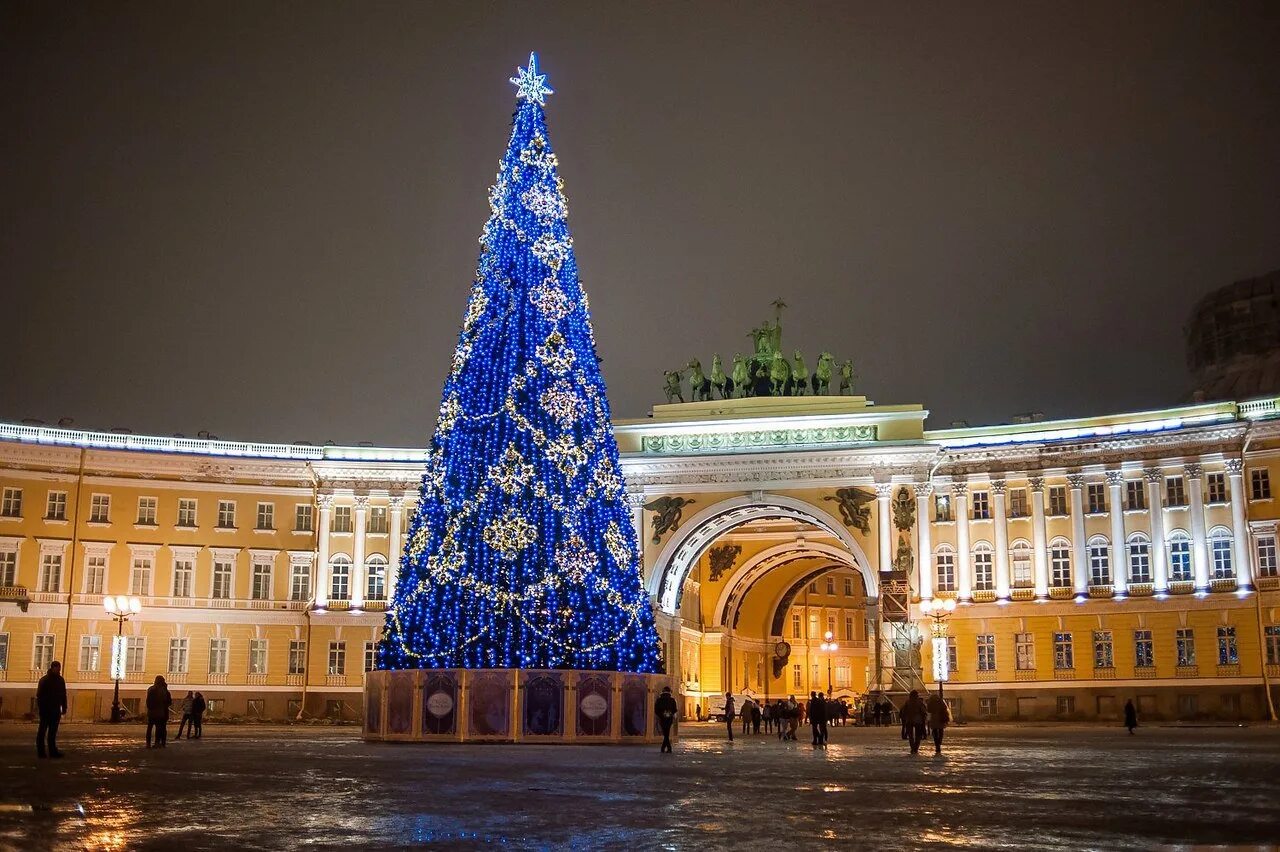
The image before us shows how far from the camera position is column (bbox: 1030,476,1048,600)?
192 feet

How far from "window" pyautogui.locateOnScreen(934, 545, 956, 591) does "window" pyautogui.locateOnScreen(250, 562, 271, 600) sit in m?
30.3

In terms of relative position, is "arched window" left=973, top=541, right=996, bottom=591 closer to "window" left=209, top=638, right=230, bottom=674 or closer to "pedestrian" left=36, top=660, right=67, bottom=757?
"window" left=209, top=638, right=230, bottom=674

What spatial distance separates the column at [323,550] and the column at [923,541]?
88.4 ft

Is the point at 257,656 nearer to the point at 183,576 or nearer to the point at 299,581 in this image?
the point at 299,581

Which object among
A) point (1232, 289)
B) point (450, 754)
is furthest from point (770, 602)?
point (450, 754)

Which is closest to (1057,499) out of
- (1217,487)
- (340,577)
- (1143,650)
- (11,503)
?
(1217,487)

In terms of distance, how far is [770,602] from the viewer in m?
81.2

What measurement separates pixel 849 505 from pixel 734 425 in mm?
6326

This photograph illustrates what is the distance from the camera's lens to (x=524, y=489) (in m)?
32.0

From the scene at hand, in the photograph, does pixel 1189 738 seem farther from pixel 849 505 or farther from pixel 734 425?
pixel 734 425

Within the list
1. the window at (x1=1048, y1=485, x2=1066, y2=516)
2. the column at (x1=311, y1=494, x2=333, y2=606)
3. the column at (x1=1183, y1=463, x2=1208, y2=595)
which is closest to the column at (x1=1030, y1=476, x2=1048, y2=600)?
the window at (x1=1048, y1=485, x2=1066, y2=516)

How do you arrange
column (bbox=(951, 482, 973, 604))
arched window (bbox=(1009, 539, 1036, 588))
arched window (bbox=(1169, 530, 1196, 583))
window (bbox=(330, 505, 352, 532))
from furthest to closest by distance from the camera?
window (bbox=(330, 505, 352, 532)) → column (bbox=(951, 482, 973, 604)) → arched window (bbox=(1009, 539, 1036, 588)) → arched window (bbox=(1169, 530, 1196, 583))

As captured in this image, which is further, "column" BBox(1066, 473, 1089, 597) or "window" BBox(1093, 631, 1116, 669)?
"column" BBox(1066, 473, 1089, 597)

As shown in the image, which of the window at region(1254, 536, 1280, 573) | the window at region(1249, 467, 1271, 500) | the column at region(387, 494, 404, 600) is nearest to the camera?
the window at region(1254, 536, 1280, 573)
